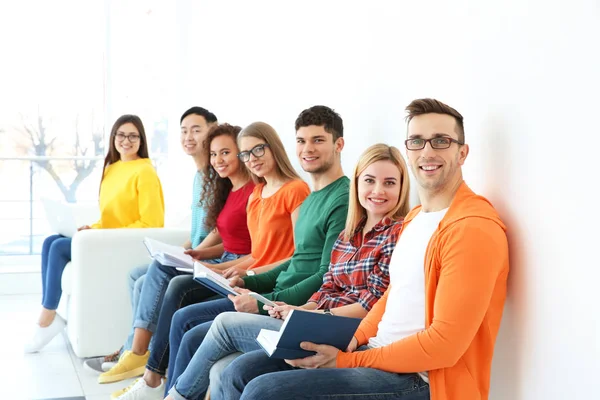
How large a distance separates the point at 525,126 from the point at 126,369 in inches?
89.1

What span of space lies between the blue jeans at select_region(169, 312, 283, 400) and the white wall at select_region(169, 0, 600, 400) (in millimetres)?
728

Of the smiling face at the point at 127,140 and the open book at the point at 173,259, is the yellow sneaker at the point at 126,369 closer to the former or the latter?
the open book at the point at 173,259

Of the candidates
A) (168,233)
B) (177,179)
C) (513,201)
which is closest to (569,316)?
(513,201)

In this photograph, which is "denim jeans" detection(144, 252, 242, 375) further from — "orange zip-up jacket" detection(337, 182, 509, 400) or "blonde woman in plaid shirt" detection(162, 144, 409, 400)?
"orange zip-up jacket" detection(337, 182, 509, 400)

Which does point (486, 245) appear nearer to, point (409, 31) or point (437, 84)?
point (437, 84)

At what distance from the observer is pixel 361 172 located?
91.9 inches

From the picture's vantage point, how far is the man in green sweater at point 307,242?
258 centimetres

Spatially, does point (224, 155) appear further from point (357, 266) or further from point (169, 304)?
point (357, 266)

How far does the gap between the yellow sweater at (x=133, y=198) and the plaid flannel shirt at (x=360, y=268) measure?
5.88 feet

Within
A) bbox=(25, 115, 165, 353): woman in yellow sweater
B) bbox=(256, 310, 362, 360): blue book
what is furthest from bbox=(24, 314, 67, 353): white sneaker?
bbox=(256, 310, 362, 360): blue book

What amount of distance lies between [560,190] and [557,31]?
0.34 meters

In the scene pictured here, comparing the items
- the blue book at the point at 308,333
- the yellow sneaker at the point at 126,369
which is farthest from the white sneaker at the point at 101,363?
the blue book at the point at 308,333

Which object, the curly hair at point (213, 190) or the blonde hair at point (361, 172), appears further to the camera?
the curly hair at point (213, 190)

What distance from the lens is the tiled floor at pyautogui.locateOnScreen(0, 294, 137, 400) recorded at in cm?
329
